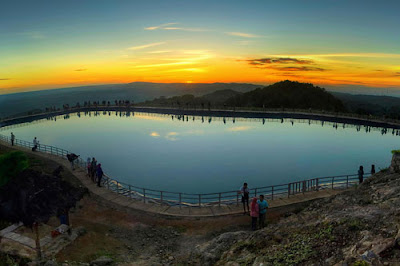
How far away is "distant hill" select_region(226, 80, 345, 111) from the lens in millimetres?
148413

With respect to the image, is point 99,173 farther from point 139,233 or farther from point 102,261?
point 102,261

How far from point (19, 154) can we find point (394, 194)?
15.1m

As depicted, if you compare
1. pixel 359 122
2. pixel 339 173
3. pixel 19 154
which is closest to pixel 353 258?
pixel 19 154

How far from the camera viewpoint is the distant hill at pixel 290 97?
148 meters

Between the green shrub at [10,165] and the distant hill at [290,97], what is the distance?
139m

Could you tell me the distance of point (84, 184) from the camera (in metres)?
20.2

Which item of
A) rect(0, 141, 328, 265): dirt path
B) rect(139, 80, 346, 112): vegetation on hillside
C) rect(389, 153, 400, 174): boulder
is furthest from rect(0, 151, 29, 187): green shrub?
rect(139, 80, 346, 112): vegetation on hillside

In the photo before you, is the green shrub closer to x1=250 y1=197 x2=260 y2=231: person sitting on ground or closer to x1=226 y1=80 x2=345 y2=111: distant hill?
x1=250 y1=197 x2=260 y2=231: person sitting on ground

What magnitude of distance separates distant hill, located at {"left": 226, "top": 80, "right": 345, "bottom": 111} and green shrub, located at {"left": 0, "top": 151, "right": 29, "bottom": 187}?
139m

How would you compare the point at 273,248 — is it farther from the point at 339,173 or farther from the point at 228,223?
the point at 339,173

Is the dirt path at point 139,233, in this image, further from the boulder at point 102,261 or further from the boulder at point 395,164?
the boulder at point 395,164

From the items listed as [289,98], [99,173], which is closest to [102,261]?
[99,173]

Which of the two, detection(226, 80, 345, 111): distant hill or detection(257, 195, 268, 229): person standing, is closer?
detection(257, 195, 268, 229): person standing

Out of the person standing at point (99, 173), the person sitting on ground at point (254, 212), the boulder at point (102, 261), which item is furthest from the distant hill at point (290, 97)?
the boulder at point (102, 261)
